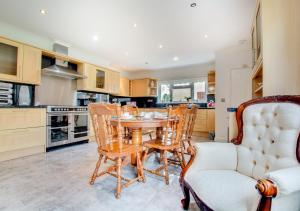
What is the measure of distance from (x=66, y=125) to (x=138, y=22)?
8.99 ft

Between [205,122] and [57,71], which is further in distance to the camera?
[205,122]

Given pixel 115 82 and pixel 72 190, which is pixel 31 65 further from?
pixel 72 190

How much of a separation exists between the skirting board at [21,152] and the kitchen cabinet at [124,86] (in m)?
3.82

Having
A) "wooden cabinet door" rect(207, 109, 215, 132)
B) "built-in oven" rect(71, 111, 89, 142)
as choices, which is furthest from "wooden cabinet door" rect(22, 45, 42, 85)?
"wooden cabinet door" rect(207, 109, 215, 132)

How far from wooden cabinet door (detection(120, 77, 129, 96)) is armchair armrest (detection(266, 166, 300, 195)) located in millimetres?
6273

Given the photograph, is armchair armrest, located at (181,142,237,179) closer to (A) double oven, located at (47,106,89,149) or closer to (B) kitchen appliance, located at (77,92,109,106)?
(A) double oven, located at (47,106,89,149)

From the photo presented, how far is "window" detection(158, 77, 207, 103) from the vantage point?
6266 mm

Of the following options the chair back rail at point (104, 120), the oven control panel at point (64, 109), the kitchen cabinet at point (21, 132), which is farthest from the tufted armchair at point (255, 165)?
the oven control panel at point (64, 109)

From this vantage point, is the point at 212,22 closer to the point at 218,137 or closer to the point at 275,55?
the point at 275,55

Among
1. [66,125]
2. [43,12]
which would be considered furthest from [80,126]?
[43,12]

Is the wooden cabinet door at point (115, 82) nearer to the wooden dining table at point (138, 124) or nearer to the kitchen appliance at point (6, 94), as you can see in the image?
the kitchen appliance at point (6, 94)

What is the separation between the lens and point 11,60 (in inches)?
126

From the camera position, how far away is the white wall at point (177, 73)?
612 centimetres

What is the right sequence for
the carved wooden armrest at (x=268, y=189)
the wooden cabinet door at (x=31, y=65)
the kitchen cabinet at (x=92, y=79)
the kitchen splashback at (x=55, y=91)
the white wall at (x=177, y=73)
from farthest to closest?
the white wall at (x=177, y=73), the kitchen cabinet at (x=92, y=79), the kitchen splashback at (x=55, y=91), the wooden cabinet door at (x=31, y=65), the carved wooden armrest at (x=268, y=189)
